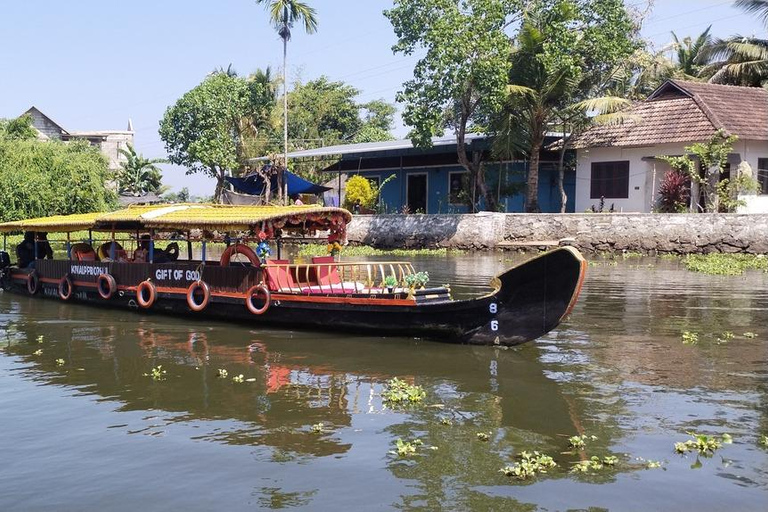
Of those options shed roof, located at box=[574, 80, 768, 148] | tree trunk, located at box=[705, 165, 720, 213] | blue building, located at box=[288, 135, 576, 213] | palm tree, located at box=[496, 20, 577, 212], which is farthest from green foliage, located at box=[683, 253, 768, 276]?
blue building, located at box=[288, 135, 576, 213]

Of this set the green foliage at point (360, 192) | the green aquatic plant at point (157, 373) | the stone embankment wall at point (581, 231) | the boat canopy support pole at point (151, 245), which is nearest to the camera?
the green aquatic plant at point (157, 373)

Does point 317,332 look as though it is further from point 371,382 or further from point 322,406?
point 322,406

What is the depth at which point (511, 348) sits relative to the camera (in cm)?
1135

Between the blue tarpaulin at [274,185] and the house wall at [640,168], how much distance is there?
1012 centimetres

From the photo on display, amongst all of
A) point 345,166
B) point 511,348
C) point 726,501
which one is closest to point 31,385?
point 511,348

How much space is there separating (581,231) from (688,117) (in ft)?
16.0

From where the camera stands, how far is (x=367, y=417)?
8.23m

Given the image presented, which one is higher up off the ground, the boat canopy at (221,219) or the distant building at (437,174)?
the distant building at (437,174)

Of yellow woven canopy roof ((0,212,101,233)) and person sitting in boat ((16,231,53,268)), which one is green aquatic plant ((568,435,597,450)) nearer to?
yellow woven canopy roof ((0,212,101,233))

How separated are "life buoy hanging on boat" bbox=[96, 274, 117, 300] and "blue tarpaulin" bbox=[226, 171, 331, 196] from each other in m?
15.9

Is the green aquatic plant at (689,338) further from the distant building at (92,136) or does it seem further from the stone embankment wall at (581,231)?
the distant building at (92,136)

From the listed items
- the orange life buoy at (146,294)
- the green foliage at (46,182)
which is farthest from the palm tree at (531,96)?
the green foliage at (46,182)

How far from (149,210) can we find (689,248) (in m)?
15.8

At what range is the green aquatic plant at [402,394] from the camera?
342 inches
